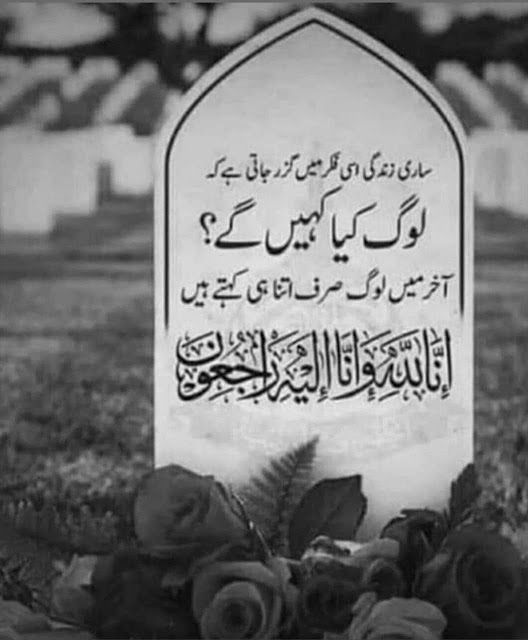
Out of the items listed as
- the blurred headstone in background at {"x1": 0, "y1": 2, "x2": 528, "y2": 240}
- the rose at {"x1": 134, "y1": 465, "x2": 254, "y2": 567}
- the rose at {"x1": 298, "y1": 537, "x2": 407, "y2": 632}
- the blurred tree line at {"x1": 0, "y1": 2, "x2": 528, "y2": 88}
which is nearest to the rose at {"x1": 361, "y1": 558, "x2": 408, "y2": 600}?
the rose at {"x1": 298, "y1": 537, "x2": 407, "y2": 632}

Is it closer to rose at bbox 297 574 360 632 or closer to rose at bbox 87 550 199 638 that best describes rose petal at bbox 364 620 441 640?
rose at bbox 297 574 360 632

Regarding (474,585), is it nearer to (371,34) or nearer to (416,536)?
(416,536)

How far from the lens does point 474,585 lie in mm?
886

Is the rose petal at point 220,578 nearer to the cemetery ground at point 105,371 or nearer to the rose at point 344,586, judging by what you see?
the rose at point 344,586

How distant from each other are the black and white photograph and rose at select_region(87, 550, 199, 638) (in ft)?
0.27

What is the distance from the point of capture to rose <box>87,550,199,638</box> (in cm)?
87

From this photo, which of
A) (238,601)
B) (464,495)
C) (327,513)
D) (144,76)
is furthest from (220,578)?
(144,76)

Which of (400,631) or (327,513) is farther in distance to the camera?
(327,513)

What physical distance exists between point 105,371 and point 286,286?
0.18m

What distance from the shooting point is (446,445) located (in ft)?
3.24

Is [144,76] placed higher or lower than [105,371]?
higher

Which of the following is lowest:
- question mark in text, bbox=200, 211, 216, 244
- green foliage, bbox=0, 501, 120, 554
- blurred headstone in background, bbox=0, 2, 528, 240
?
green foliage, bbox=0, 501, 120, 554

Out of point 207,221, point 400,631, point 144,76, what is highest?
point 144,76

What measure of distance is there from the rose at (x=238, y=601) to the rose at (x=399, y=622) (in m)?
0.07
